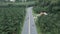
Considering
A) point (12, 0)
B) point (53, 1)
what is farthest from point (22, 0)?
point (53, 1)

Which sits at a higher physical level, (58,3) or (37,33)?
(58,3)

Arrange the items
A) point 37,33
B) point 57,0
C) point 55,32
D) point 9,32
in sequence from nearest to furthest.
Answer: point 55,32
point 9,32
point 37,33
point 57,0

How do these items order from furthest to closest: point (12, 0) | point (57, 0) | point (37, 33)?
point (12, 0)
point (57, 0)
point (37, 33)

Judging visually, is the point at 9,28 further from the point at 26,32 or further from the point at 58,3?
the point at 58,3

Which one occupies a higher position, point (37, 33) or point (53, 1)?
point (53, 1)

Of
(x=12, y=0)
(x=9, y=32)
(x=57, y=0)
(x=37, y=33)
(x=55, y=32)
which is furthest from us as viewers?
(x=12, y=0)

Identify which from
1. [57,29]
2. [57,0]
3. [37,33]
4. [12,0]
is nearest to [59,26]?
[57,29]

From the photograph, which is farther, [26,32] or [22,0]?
[22,0]

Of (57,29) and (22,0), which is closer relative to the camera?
→ (57,29)

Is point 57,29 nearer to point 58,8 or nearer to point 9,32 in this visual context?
point 9,32
